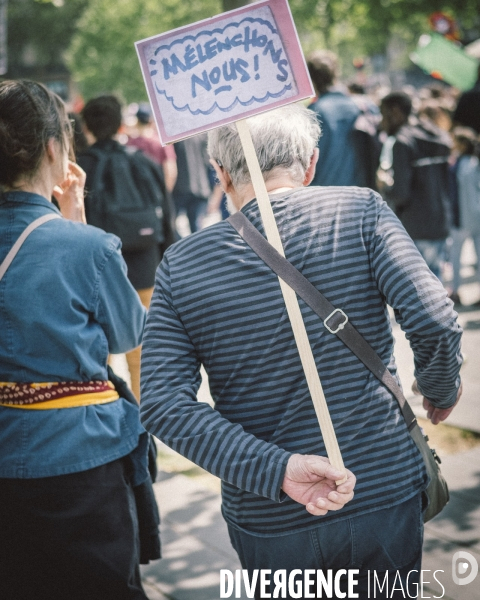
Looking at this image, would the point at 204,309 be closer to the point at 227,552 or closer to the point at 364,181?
the point at 227,552

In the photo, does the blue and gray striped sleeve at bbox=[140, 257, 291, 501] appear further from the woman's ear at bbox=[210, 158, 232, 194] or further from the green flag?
the green flag

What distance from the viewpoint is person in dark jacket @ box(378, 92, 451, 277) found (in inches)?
281

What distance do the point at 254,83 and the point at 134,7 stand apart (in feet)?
129

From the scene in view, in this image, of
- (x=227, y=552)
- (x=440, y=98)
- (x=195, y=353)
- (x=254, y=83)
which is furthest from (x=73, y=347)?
(x=440, y=98)

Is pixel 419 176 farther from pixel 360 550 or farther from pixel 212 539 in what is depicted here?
pixel 360 550

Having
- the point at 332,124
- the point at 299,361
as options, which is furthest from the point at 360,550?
the point at 332,124

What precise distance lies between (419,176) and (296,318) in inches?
226

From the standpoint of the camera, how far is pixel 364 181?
20.8ft

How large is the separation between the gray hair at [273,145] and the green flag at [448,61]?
7.47 m

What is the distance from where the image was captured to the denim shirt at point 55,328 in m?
2.33

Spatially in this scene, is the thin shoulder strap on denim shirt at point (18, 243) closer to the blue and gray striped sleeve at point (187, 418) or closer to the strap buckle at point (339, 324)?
the blue and gray striped sleeve at point (187, 418)

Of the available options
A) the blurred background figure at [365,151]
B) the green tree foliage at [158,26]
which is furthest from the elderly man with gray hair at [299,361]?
the green tree foliage at [158,26]

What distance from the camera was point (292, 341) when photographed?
1940 mm

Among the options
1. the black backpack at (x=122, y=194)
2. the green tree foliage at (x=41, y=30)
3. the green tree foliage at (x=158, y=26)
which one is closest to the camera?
the black backpack at (x=122, y=194)
